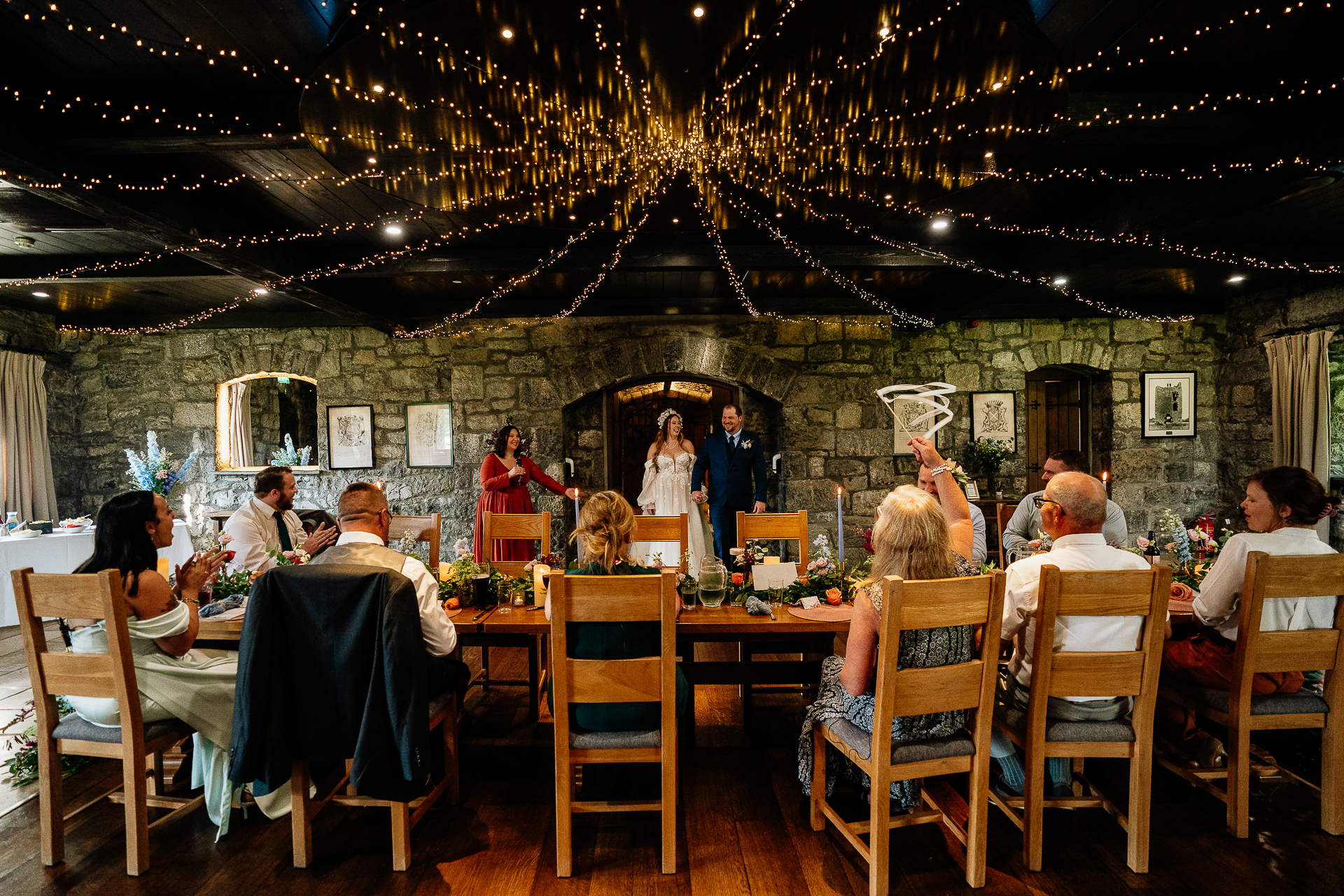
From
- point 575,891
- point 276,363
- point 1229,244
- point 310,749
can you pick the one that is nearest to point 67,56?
point 310,749

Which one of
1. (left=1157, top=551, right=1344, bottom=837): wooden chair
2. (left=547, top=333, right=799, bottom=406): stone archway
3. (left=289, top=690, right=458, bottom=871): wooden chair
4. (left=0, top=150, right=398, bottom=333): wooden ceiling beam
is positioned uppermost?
(left=0, top=150, right=398, bottom=333): wooden ceiling beam

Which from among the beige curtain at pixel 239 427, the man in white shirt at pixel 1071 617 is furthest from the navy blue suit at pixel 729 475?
the beige curtain at pixel 239 427

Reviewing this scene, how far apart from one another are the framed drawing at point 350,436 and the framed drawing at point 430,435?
393mm

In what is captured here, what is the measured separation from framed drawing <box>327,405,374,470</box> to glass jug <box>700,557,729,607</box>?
16.6 feet

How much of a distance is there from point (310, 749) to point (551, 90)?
2477 mm

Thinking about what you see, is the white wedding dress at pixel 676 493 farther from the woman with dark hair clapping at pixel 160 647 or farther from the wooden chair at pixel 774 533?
the woman with dark hair clapping at pixel 160 647

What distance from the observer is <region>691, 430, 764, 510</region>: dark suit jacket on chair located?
526 centimetres

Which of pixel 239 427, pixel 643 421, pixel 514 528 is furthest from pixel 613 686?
pixel 239 427

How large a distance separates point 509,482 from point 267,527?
202 cm

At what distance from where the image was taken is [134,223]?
3.39 metres

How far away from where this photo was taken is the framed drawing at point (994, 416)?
6.54m

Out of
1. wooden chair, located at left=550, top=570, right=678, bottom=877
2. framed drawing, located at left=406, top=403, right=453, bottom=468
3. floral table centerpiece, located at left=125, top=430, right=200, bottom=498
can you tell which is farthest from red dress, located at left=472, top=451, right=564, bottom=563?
wooden chair, located at left=550, top=570, right=678, bottom=877

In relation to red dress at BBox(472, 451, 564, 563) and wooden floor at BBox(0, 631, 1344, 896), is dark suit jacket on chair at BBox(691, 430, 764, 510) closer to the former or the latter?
red dress at BBox(472, 451, 564, 563)

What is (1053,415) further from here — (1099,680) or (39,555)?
(39,555)
